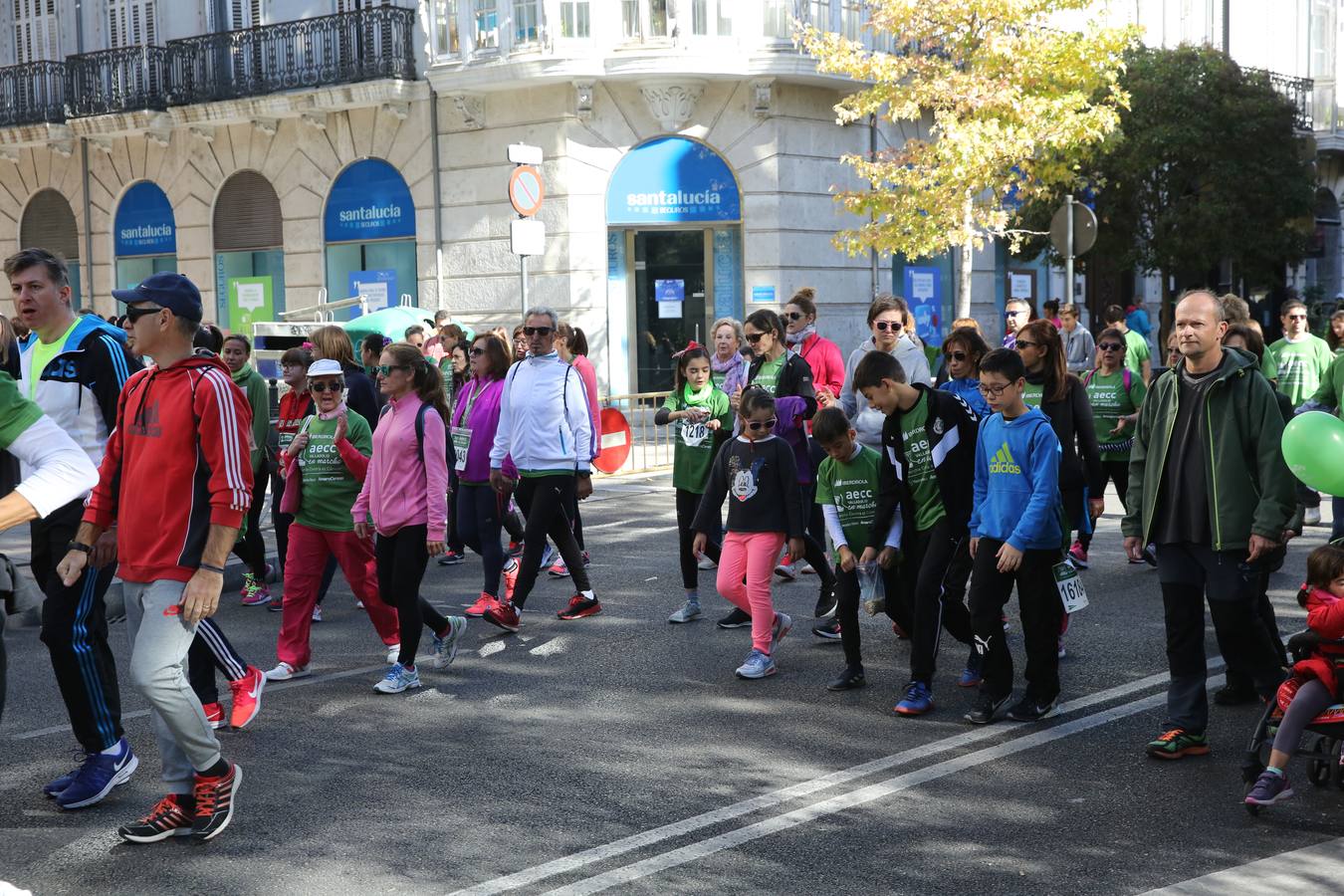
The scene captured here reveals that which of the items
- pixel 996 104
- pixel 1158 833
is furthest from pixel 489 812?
pixel 996 104

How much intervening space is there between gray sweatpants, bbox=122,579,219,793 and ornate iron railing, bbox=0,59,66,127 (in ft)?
85.6

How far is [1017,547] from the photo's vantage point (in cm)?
653

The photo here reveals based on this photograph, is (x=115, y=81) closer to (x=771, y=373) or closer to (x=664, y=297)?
(x=664, y=297)

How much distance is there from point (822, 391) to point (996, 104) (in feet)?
39.5

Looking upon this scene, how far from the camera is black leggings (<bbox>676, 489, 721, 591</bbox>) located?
8703 mm

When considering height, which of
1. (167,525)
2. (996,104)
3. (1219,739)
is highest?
(996,104)

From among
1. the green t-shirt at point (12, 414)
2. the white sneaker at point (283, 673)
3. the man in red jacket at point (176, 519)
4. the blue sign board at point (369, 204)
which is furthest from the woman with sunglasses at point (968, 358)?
the blue sign board at point (369, 204)

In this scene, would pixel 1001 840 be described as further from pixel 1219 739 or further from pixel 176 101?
pixel 176 101

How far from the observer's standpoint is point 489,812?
5.62 metres

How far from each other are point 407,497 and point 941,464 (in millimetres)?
2597

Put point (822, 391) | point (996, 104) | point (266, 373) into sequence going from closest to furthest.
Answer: point (822, 391)
point (266, 373)
point (996, 104)

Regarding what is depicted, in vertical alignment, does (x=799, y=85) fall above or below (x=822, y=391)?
above

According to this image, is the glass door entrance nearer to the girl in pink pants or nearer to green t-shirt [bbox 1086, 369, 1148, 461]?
green t-shirt [bbox 1086, 369, 1148, 461]

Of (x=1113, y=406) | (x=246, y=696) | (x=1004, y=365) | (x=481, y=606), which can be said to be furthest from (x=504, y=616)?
(x=1113, y=406)
